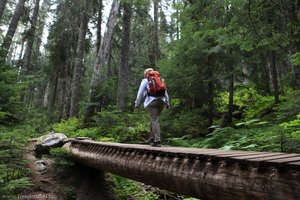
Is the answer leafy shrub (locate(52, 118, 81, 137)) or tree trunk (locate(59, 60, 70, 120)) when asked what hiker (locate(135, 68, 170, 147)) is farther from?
tree trunk (locate(59, 60, 70, 120))

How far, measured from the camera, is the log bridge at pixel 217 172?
254cm

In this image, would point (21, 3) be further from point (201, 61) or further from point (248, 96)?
point (248, 96)

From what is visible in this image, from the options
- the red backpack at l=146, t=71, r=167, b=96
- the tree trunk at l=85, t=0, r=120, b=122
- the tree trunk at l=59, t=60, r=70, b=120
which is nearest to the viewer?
the red backpack at l=146, t=71, r=167, b=96

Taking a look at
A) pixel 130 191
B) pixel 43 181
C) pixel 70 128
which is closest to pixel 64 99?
pixel 70 128

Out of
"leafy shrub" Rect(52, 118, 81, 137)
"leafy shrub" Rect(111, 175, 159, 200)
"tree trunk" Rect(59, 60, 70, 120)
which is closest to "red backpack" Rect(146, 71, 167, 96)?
"leafy shrub" Rect(111, 175, 159, 200)

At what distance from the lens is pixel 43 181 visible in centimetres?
797

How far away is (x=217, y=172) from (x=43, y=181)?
6.11 meters

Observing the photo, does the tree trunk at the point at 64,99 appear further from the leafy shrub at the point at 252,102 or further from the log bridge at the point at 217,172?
the log bridge at the point at 217,172

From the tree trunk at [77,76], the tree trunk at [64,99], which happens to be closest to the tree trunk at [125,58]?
the tree trunk at [77,76]

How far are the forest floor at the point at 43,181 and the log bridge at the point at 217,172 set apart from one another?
2752 millimetres

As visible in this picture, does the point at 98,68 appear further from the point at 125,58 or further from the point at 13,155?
the point at 13,155

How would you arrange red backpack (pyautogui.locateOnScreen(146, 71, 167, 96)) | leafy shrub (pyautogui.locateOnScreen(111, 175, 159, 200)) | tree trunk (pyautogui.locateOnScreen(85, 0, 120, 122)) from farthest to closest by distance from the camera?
tree trunk (pyautogui.locateOnScreen(85, 0, 120, 122)), leafy shrub (pyautogui.locateOnScreen(111, 175, 159, 200)), red backpack (pyautogui.locateOnScreen(146, 71, 167, 96))

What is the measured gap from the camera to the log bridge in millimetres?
Answer: 2539

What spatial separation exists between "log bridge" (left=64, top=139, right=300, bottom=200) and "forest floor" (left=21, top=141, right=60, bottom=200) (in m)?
2.75
